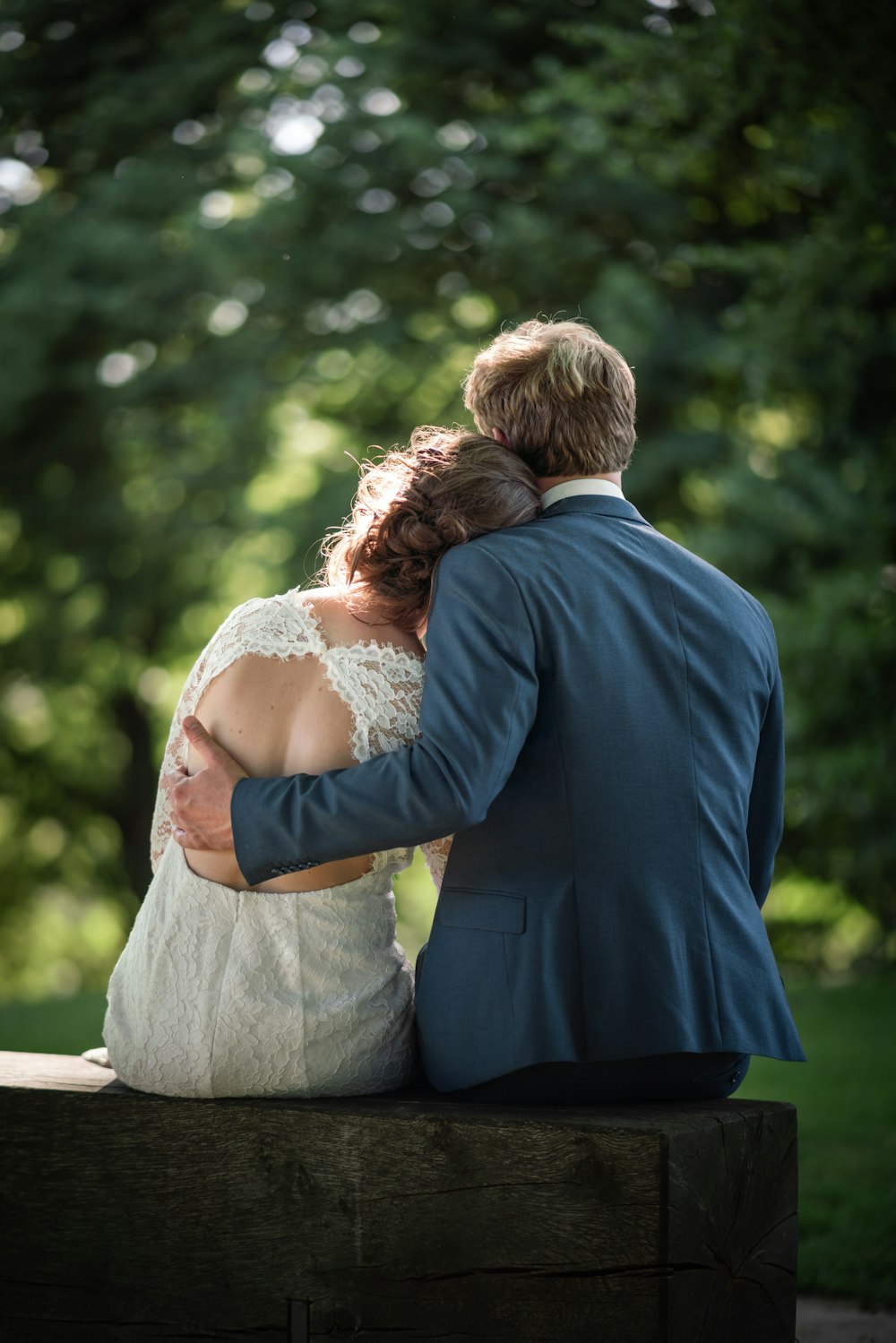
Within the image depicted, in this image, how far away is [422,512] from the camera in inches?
92.7

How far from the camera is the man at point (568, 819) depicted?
2.14 meters

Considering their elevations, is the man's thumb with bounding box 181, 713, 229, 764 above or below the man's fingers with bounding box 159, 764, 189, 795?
above

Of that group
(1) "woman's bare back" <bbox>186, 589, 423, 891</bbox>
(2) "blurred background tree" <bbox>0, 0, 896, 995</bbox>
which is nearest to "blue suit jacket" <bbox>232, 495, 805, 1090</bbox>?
(1) "woman's bare back" <bbox>186, 589, 423, 891</bbox>

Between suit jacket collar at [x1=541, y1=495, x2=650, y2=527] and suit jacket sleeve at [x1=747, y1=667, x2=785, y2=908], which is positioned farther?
suit jacket sleeve at [x1=747, y1=667, x2=785, y2=908]

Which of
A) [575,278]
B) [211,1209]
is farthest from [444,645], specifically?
[575,278]

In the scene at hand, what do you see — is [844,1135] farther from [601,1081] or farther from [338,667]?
[338,667]

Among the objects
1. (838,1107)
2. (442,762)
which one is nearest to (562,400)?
(442,762)

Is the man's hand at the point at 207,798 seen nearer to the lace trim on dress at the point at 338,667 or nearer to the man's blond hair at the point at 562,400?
the lace trim on dress at the point at 338,667

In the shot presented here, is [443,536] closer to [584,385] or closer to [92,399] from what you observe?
[584,385]

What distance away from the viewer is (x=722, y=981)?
7.40 ft

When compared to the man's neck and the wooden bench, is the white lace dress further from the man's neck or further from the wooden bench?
the man's neck

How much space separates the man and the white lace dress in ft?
0.40

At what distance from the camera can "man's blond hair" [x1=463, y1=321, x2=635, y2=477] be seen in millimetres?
2414

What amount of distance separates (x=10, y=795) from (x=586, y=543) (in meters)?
15.2
